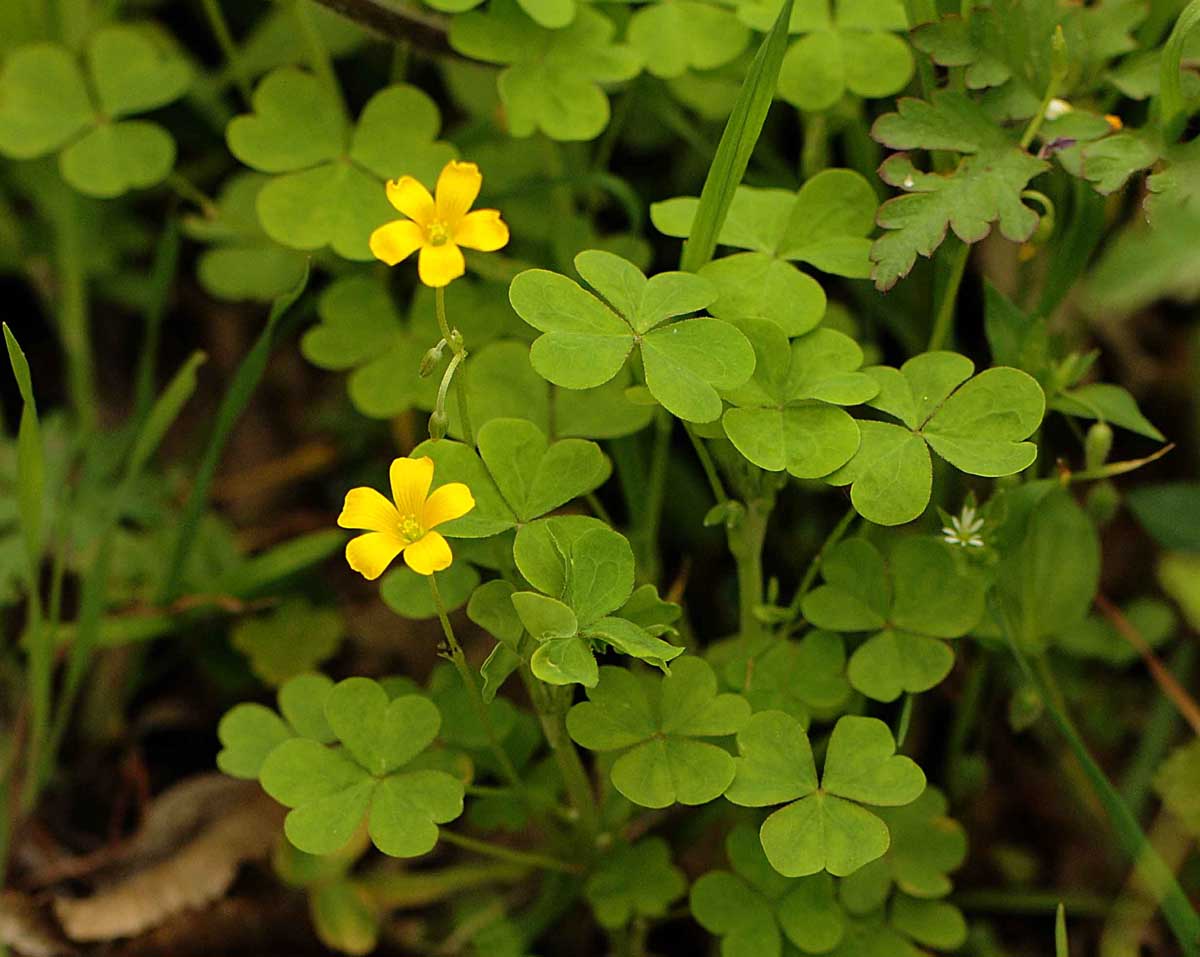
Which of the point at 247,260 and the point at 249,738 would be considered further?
the point at 247,260

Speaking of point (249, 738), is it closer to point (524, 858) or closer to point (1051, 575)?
point (524, 858)

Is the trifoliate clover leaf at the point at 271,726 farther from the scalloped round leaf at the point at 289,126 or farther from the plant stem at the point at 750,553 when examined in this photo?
the scalloped round leaf at the point at 289,126

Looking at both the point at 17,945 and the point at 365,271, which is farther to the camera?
the point at 365,271

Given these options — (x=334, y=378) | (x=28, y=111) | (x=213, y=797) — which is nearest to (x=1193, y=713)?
(x=213, y=797)

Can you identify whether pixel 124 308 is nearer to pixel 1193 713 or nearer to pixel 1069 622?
pixel 1069 622

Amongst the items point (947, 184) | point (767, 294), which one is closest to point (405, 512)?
point (767, 294)

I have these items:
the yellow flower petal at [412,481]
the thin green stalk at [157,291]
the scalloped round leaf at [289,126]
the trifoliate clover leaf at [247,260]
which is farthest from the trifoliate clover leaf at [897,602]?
the trifoliate clover leaf at [247,260]

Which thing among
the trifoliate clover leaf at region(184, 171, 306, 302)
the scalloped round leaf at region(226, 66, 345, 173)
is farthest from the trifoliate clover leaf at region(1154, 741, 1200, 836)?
the trifoliate clover leaf at region(184, 171, 306, 302)
